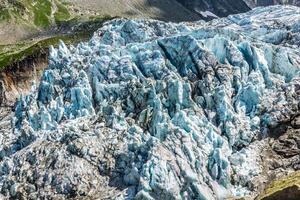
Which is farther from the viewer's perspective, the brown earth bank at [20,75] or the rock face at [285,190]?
the brown earth bank at [20,75]

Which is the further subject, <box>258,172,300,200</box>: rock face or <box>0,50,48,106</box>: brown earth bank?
<box>0,50,48,106</box>: brown earth bank

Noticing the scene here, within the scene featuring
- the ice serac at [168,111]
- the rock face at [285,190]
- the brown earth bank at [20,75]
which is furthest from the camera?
the brown earth bank at [20,75]

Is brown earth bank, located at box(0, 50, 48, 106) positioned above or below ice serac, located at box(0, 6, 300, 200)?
below

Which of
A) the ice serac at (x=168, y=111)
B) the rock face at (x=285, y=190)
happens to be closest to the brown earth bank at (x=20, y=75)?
the ice serac at (x=168, y=111)

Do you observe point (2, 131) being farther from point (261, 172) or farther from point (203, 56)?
point (261, 172)

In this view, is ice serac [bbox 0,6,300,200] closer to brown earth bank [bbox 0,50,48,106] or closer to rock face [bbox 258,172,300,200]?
rock face [bbox 258,172,300,200]

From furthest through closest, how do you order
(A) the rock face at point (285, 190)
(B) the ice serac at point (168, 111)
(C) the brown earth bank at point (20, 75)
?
(C) the brown earth bank at point (20, 75), (B) the ice serac at point (168, 111), (A) the rock face at point (285, 190)

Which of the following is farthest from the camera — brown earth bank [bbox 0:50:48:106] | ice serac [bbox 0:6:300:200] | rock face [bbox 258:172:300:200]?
brown earth bank [bbox 0:50:48:106]

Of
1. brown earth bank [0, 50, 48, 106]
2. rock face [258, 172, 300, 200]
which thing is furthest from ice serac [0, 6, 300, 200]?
brown earth bank [0, 50, 48, 106]

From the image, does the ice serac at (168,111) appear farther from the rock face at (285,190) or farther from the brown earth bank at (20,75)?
the brown earth bank at (20,75)
